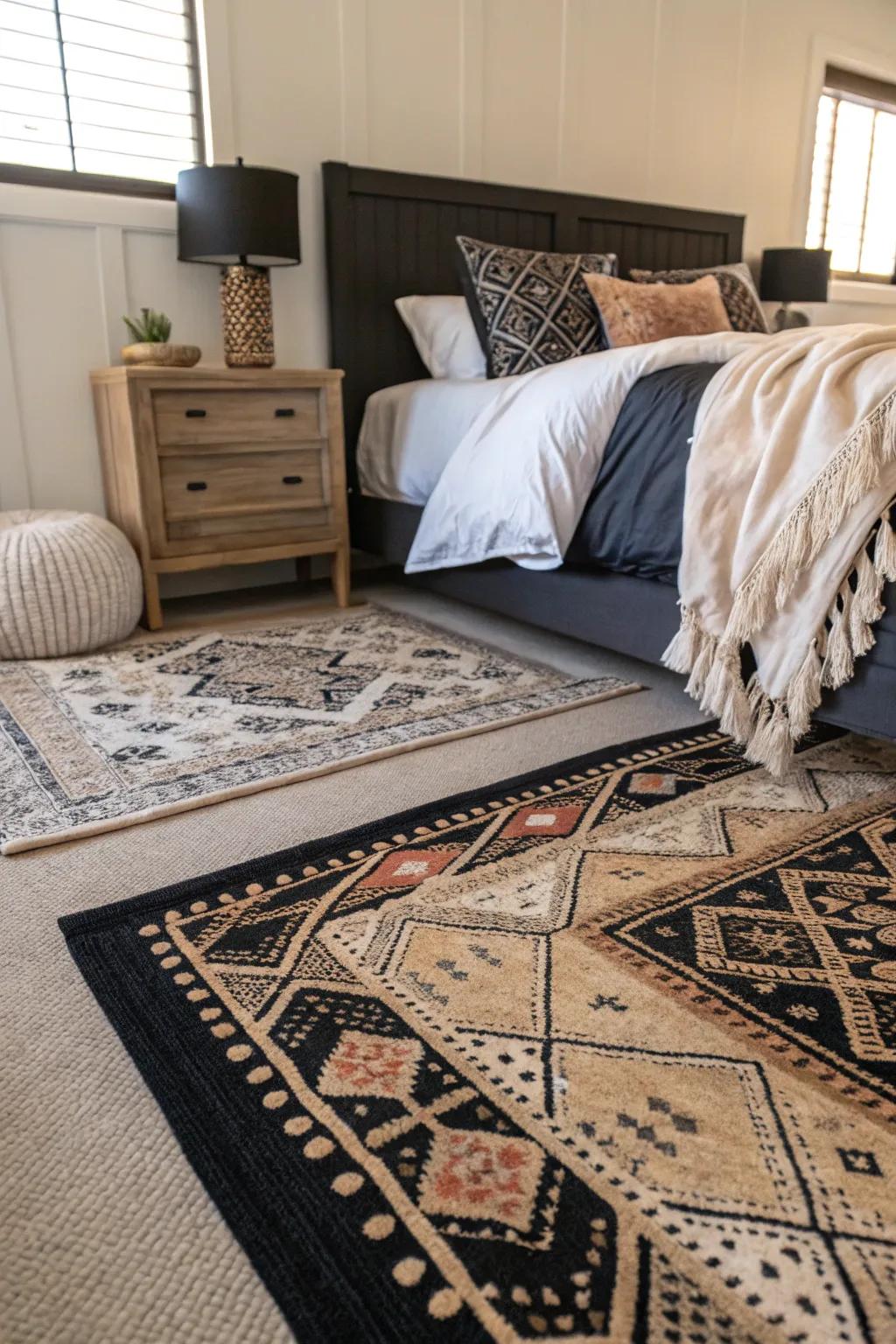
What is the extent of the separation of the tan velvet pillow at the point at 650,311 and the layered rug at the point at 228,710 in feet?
4.16

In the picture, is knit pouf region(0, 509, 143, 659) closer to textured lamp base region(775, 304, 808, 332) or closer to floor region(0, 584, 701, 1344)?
floor region(0, 584, 701, 1344)

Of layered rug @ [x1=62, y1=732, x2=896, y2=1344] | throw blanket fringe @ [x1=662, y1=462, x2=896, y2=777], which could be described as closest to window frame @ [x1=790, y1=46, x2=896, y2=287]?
throw blanket fringe @ [x1=662, y1=462, x2=896, y2=777]

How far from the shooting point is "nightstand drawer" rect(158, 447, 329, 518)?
265 cm

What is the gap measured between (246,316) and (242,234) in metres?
0.24

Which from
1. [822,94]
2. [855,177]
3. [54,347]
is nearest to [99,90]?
[54,347]

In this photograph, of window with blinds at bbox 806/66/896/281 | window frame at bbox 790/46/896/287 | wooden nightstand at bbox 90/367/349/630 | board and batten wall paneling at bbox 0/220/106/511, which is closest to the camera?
wooden nightstand at bbox 90/367/349/630

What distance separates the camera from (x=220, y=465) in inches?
107

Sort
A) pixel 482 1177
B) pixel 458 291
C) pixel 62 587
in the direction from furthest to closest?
pixel 458 291, pixel 62 587, pixel 482 1177

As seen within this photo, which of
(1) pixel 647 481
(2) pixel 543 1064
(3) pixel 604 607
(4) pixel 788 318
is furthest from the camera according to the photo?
(4) pixel 788 318

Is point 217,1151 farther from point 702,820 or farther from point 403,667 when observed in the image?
point 403,667

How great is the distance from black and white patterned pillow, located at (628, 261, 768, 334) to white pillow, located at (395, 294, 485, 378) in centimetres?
78

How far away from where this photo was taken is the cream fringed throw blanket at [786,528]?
152cm

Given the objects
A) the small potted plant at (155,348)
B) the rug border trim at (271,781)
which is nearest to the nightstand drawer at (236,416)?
the small potted plant at (155,348)

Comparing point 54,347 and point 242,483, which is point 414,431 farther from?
point 54,347
